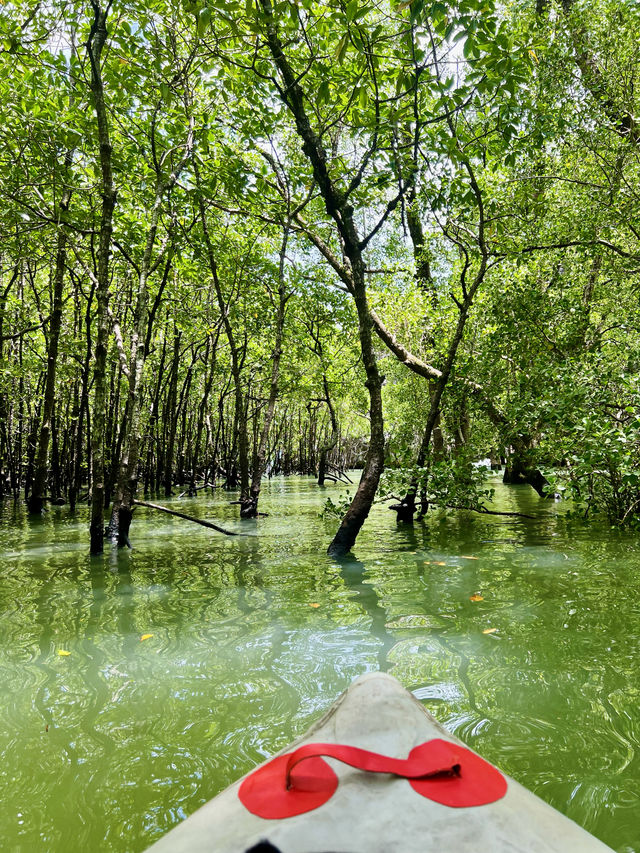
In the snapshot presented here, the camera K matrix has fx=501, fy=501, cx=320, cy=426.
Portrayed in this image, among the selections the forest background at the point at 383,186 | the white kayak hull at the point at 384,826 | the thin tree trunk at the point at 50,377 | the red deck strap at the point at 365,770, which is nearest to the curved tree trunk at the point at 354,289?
the forest background at the point at 383,186

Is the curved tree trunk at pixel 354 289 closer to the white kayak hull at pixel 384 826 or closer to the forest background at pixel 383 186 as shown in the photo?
the forest background at pixel 383 186

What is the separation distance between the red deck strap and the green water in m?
0.68

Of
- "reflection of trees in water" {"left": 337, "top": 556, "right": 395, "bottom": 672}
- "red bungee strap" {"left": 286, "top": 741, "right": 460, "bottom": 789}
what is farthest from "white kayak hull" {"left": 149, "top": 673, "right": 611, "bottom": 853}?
"reflection of trees in water" {"left": 337, "top": 556, "right": 395, "bottom": 672}

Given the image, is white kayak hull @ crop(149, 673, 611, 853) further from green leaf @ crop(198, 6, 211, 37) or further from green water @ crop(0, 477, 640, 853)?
green leaf @ crop(198, 6, 211, 37)

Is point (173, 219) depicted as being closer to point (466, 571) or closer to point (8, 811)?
point (466, 571)

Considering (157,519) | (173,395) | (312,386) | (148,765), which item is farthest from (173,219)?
(312,386)

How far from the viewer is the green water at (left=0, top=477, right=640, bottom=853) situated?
6.49ft

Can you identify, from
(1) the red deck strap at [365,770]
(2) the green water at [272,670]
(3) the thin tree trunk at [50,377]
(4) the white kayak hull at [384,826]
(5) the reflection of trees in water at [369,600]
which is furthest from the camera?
(3) the thin tree trunk at [50,377]

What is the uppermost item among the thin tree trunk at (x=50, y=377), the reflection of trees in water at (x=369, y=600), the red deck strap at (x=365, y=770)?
the thin tree trunk at (x=50, y=377)

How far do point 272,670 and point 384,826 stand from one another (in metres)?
2.10

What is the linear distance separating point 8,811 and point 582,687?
2773mm

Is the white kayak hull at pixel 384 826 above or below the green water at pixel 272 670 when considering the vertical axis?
above

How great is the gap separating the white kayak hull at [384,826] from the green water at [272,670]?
676 mm

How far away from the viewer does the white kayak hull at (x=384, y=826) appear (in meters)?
1.14
